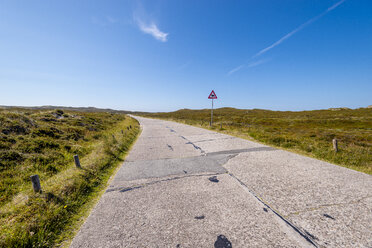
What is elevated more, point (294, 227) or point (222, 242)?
point (294, 227)

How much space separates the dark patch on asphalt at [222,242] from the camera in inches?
88.0

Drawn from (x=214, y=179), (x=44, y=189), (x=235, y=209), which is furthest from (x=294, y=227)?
(x=44, y=189)

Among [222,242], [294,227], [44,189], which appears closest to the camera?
[222,242]

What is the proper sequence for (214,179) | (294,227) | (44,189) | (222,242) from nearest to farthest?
(222,242) → (294,227) → (44,189) → (214,179)

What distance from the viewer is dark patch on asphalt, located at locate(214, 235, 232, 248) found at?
2234 millimetres

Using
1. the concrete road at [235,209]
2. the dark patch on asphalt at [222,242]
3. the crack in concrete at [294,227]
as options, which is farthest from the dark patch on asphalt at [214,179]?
the dark patch on asphalt at [222,242]

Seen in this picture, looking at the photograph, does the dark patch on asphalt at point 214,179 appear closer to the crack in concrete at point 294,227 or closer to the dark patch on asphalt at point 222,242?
the crack in concrete at point 294,227

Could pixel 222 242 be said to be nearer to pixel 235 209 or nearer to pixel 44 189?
pixel 235 209

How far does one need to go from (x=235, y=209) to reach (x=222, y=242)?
0.89 meters

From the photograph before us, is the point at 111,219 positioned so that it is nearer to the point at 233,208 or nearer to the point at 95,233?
the point at 95,233

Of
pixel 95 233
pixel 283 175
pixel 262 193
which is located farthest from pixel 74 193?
pixel 283 175

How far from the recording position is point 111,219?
294 cm

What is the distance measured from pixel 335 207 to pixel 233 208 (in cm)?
197

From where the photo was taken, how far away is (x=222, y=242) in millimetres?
2305
